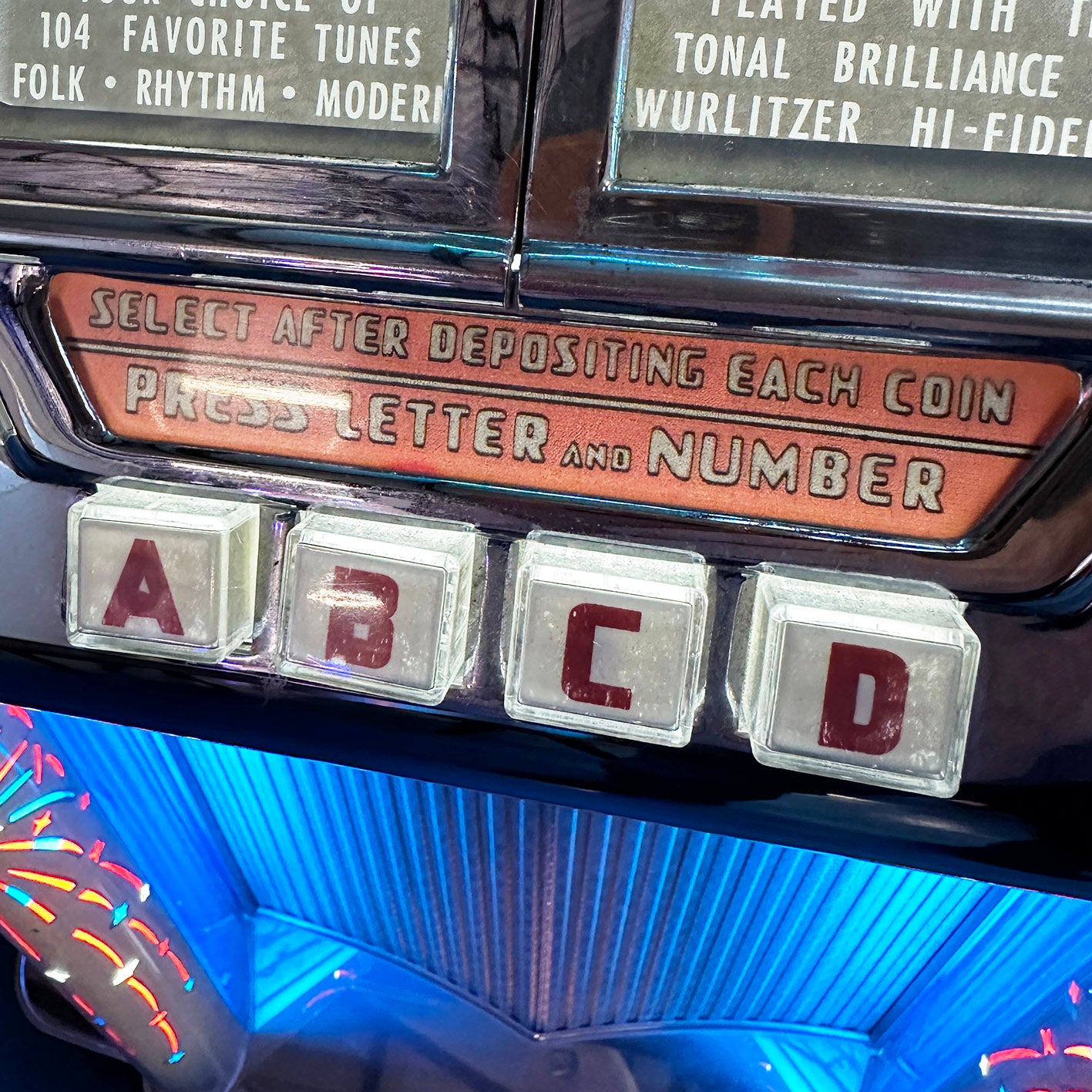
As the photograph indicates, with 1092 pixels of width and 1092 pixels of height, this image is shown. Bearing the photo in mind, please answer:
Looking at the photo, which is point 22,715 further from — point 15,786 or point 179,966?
point 179,966

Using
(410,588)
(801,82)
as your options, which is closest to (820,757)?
(410,588)

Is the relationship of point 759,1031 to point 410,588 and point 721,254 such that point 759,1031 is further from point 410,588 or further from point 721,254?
point 721,254

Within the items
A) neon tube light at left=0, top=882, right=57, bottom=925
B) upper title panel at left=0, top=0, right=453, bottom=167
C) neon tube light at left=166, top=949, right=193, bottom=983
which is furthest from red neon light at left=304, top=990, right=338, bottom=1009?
upper title panel at left=0, top=0, right=453, bottom=167

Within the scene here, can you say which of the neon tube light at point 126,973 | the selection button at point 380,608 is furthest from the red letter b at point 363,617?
the neon tube light at point 126,973

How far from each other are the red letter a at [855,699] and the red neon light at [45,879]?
0.65 m

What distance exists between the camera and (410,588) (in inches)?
20.1

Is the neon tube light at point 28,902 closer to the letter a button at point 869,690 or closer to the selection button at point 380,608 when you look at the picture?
the selection button at point 380,608

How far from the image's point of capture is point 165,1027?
2.57 ft

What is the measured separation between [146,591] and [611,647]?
11.7 inches

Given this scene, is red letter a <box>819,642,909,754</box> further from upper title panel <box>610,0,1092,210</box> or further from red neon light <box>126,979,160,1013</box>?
red neon light <box>126,979,160,1013</box>

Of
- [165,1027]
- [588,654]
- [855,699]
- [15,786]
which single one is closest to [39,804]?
[15,786]

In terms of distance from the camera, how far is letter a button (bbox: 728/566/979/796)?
1.54 ft

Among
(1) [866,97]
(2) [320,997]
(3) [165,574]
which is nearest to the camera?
(1) [866,97]

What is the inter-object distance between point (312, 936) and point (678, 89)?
0.76 meters
